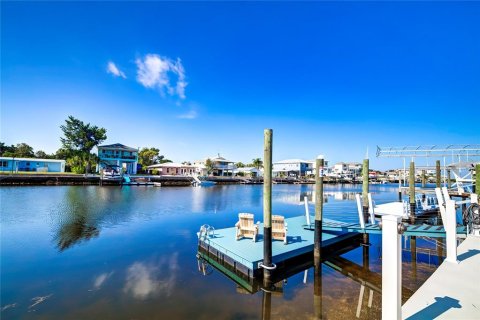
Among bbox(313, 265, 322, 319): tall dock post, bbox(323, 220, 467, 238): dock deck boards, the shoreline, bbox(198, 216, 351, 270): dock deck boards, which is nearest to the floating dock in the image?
bbox(198, 216, 351, 270): dock deck boards

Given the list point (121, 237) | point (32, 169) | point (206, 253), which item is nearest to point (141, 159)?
point (32, 169)

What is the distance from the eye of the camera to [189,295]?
719cm

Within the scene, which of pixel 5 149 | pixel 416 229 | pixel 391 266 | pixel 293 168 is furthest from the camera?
pixel 293 168

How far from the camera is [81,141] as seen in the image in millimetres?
55031

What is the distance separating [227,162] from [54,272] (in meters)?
69.1

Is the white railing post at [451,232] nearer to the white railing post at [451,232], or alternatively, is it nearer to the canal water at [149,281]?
the white railing post at [451,232]

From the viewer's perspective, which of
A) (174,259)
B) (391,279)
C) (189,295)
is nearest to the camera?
(391,279)

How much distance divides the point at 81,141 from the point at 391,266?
2567 inches

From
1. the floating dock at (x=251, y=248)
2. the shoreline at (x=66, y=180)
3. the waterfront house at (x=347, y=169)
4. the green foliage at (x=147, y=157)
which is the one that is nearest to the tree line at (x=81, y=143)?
the shoreline at (x=66, y=180)

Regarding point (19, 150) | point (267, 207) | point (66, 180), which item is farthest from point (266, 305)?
point (19, 150)

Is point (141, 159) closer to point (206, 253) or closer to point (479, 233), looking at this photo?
point (206, 253)

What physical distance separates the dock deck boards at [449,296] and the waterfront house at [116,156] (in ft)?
199

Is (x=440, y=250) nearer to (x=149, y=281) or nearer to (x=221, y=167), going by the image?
(x=149, y=281)

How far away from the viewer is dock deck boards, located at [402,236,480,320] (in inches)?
160
